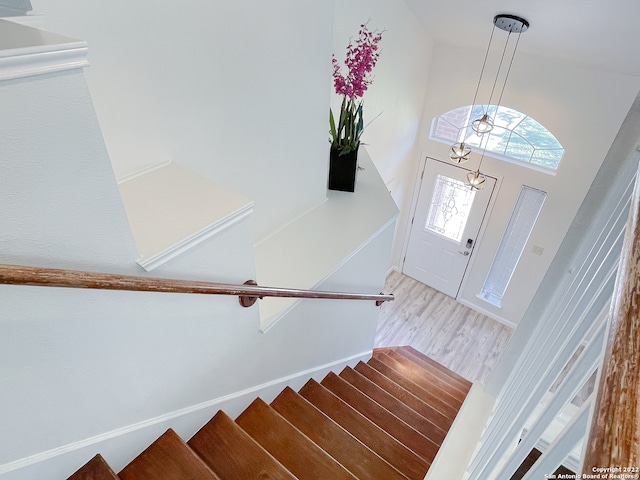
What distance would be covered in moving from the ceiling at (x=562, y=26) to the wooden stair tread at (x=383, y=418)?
2862 millimetres

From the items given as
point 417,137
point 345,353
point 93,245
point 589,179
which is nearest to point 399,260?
point 417,137

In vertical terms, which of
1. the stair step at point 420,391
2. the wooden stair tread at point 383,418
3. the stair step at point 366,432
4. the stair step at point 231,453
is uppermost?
the stair step at point 231,453

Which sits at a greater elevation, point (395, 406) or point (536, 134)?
point (536, 134)

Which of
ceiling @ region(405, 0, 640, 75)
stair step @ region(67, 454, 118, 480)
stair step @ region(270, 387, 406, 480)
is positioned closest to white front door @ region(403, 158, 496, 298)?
ceiling @ region(405, 0, 640, 75)

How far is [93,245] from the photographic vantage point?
1.03 metres

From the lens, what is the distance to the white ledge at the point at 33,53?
2.44 ft

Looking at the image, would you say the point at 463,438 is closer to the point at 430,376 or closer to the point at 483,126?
the point at 430,376

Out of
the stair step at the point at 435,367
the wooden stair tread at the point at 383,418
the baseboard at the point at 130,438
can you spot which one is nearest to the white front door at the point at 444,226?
the stair step at the point at 435,367

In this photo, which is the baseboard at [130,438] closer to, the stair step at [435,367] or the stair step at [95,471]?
the stair step at [95,471]

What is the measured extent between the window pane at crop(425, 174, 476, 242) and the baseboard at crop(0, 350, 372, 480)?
158 inches

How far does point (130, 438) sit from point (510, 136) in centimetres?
474

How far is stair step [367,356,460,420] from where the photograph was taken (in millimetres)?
3135

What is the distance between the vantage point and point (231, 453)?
5.37 ft

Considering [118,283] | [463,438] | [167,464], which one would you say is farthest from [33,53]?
[463,438]
